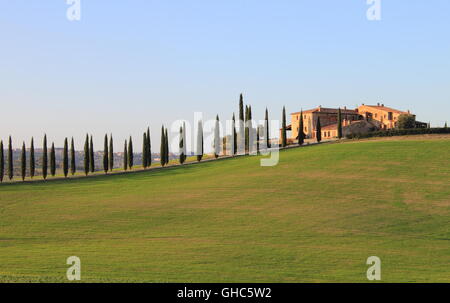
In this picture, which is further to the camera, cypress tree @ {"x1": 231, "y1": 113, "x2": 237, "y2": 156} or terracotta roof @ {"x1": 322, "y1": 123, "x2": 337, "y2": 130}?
terracotta roof @ {"x1": 322, "y1": 123, "x2": 337, "y2": 130}

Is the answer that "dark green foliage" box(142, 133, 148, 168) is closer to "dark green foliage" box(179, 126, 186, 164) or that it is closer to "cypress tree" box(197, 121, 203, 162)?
"dark green foliage" box(179, 126, 186, 164)

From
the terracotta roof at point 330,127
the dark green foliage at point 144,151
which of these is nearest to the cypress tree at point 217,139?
the dark green foliage at point 144,151

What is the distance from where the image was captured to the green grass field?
24.7 metres

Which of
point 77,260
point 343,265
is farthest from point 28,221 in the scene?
point 343,265

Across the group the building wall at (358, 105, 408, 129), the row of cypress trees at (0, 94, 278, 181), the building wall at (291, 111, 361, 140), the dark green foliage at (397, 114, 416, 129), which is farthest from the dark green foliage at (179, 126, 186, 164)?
the building wall at (358, 105, 408, 129)

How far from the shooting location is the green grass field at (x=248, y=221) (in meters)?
24.7

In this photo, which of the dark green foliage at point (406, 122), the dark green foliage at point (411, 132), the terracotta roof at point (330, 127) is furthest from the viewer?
the terracotta roof at point (330, 127)

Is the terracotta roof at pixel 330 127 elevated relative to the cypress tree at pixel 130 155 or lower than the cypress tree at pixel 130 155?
elevated

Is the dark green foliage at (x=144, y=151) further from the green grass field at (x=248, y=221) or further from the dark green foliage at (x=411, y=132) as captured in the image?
the dark green foliage at (x=411, y=132)

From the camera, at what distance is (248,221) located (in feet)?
127

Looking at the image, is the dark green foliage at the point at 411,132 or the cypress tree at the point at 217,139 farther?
the cypress tree at the point at 217,139

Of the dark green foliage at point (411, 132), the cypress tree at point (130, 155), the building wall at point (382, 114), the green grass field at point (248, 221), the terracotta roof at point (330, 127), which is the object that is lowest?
the green grass field at point (248, 221)

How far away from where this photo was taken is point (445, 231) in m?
35.2
